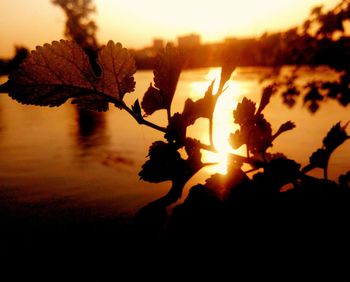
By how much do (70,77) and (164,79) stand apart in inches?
5.9

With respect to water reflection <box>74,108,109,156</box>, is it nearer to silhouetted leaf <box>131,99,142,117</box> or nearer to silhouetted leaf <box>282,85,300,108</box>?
silhouetted leaf <box>282,85,300,108</box>

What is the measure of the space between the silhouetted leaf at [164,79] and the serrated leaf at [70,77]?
0.04m

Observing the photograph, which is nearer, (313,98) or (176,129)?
(176,129)

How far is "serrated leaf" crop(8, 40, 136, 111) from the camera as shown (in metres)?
0.51

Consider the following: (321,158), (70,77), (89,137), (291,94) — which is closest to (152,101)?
(70,77)

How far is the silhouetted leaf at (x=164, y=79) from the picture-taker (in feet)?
1.91

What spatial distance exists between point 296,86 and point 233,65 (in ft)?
9.96

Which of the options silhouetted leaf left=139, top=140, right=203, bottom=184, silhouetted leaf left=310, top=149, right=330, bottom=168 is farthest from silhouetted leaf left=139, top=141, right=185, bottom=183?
silhouetted leaf left=310, top=149, right=330, bottom=168

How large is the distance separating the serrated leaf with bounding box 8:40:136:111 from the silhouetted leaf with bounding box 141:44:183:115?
4 centimetres

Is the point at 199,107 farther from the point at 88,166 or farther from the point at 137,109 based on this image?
the point at 88,166

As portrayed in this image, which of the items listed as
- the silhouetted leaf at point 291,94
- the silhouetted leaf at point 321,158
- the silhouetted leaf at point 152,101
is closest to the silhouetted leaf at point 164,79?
the silhouetted leaf at point 152,101

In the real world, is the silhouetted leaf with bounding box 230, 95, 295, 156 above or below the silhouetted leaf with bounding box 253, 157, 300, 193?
above

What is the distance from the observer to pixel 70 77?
1.76 ft

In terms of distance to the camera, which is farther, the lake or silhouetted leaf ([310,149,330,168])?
the lake
